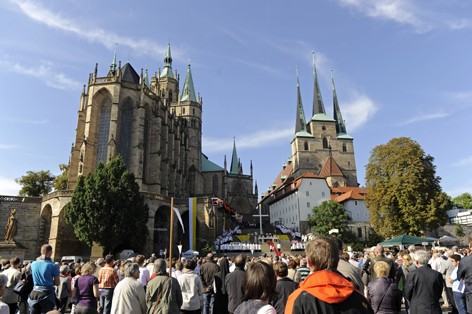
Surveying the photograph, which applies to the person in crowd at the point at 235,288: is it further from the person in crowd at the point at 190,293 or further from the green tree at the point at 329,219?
the green tree at the point at 329,219

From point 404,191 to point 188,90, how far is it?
49707 mm

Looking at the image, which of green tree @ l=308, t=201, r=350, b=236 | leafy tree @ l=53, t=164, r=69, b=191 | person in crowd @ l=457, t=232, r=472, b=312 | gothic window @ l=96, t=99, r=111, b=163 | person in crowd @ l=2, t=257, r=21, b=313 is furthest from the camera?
green tree @ l=308, t=201, r=350, b=236

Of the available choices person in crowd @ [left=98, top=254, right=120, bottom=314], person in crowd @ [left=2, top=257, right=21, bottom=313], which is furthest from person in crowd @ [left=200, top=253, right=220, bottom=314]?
person in crowd @ [left=2, top=257, right=21, bottom=313]

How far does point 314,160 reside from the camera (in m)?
78.4

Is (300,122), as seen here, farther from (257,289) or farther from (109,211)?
(257,289)

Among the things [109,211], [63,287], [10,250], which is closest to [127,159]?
[109,211]

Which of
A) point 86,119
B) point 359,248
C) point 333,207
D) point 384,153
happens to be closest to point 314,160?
point 333,207

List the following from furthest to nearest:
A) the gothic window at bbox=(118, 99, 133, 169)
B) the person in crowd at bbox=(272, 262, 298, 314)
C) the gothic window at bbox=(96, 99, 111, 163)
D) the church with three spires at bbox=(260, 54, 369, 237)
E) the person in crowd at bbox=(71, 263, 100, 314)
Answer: the church with three spires at bbox=(260, 54, 369, 237) < the gothic window at bbox=(118, 99, 133, 169) < the gothic window at bbox=(96, 99, 111, 163) < the person in crowd at bbox=(71, 263, 100, 314) < the person in crowd at bbox=(272, 262, 298, 314)

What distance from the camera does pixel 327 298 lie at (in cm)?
246

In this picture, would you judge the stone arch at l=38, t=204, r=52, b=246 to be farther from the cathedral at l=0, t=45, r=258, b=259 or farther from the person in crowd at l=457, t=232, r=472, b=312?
the person in crowd at l=457, t=232, r=472, b=312

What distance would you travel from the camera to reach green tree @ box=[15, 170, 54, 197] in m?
48.2

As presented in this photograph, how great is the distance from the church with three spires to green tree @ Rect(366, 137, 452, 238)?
18.8 m

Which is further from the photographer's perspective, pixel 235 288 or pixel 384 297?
pixel 235 288

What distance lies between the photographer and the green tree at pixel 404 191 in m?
33.3
